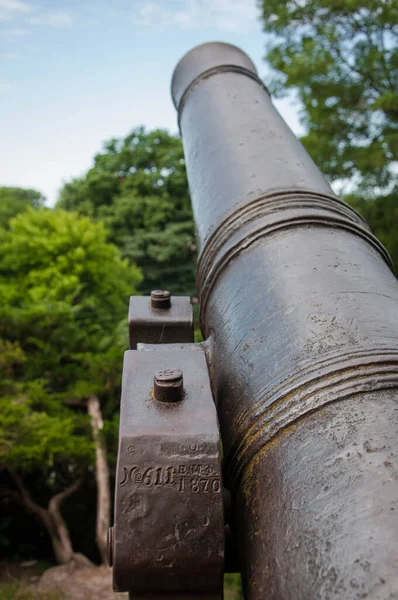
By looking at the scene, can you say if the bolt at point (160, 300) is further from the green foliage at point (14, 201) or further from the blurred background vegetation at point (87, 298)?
the green foliage at point (14, 201)

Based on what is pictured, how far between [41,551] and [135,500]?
1296 cm

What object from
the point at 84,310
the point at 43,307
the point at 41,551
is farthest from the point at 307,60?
the point at 41,551

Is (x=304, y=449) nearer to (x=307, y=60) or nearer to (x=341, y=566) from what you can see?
(x=341, y=566)

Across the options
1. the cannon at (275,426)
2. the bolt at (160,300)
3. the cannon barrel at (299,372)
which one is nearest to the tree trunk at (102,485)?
the bolt at (160,300)

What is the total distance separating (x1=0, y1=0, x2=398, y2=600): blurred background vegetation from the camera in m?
9.95

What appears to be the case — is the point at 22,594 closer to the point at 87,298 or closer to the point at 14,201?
the point at 87,298

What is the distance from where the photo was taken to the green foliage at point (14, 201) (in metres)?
24.1

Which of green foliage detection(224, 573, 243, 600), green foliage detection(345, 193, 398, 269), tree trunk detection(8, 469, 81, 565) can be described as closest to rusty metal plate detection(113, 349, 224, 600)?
green foliage detection(224, 573, 243, 600)

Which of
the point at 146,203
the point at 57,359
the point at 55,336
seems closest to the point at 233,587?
the point at 57,359

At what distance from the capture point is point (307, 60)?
10008mm

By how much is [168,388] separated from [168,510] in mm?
270

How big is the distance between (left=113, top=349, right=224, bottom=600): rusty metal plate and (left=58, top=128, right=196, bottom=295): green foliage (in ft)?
58.3

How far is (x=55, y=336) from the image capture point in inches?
471

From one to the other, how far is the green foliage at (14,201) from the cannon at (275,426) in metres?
19.6
